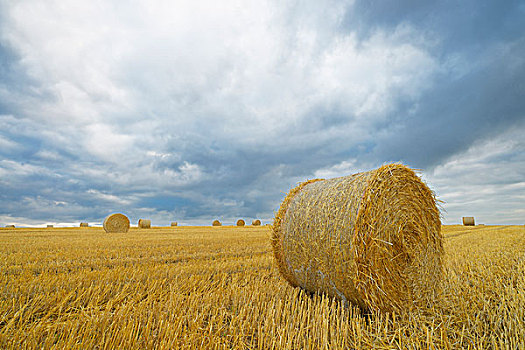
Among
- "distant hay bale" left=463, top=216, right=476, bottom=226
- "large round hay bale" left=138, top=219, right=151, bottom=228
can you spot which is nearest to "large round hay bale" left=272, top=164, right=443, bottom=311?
"large round hay bale" left=138, top=219, right=151, bottom=228

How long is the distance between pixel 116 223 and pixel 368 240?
61.2 feet

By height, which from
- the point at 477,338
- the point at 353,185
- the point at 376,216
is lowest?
the point at 477,338

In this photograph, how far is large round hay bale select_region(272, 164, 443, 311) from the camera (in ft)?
10.7

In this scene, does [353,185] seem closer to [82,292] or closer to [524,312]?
[524,312]

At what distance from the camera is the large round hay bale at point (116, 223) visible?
18.1 meters

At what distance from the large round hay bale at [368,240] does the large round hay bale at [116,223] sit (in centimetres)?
1705

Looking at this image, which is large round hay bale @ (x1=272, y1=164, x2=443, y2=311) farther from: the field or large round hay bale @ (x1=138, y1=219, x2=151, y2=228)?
large round hay bale @ (x1=138, y1=219, x2=151, y2=228)

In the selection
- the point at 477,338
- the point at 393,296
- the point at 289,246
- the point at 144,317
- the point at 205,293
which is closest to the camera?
the point at 477,338

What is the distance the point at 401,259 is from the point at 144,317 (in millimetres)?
3029

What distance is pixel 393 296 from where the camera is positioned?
339 cm

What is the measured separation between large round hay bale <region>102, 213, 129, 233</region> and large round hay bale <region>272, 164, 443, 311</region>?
17047 mm

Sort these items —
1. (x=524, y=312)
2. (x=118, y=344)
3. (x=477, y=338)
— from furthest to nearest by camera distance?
(x=524, y=312) → (x=477, y=338) → (x=118, y=344)

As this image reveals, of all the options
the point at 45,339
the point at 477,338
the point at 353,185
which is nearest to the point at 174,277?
the point at 45,339

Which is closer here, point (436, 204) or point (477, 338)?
point (477, 338)
